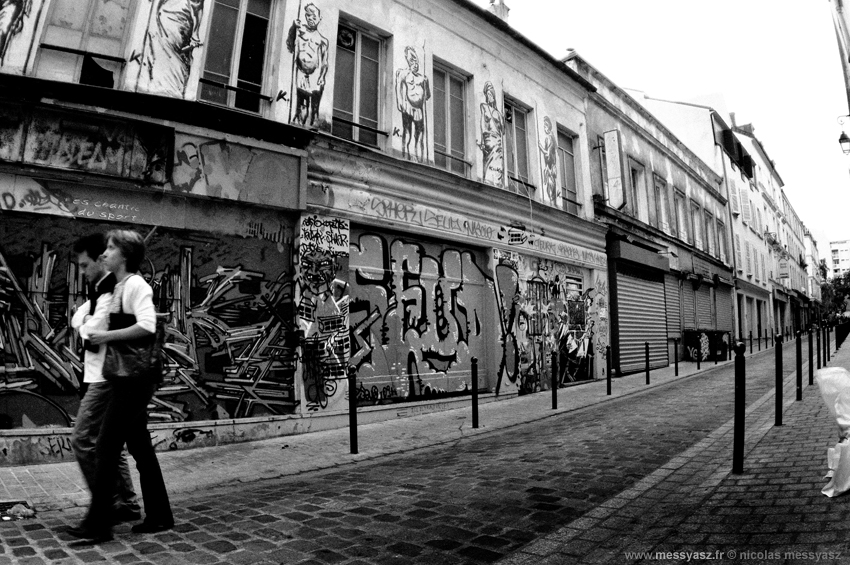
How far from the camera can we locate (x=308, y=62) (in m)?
8.19

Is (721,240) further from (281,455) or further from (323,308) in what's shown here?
(281,455)

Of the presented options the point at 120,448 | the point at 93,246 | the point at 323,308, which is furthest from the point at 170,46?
the point at 120,448

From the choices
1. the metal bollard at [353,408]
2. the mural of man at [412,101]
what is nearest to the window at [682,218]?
the mural of man at [412,101]

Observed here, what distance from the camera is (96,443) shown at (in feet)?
10.9

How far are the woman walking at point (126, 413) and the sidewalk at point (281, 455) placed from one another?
1274 mm

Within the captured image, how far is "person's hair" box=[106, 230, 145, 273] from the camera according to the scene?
3531 mm

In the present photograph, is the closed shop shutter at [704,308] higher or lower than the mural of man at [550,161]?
lower

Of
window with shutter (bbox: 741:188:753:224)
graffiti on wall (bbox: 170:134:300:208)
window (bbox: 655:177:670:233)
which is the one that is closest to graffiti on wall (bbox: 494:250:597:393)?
graffiti on wall (bbox: 170:134:300:208)

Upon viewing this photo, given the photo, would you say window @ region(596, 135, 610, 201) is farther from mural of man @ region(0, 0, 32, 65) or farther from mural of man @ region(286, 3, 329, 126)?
mural of man @ region(0, 0, 32, 65)

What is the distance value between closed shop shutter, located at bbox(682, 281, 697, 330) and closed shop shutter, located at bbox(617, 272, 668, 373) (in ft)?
7.83

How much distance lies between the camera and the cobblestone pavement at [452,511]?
314 cm

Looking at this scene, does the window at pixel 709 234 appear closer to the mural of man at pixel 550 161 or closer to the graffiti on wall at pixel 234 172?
the mural of man at pixel 550 161

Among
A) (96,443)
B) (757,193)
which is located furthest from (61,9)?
(757,193)

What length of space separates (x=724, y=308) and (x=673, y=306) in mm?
8047
